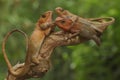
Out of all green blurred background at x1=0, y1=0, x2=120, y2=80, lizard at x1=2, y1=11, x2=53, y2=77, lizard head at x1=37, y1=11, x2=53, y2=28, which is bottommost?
green blurred background at x1=0, y1=0, x2=120, y2=80

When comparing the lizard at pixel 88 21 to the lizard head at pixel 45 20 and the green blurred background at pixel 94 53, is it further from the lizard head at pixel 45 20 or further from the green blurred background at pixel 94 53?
the green blurred background at pixel 94 53

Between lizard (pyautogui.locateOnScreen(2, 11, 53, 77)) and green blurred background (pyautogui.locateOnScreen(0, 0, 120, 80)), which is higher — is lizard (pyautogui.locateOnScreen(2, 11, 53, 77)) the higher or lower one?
the higher one

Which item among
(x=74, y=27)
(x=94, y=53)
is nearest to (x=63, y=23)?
(x=74, y=27)

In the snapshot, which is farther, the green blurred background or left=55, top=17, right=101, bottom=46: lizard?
the green blurred background

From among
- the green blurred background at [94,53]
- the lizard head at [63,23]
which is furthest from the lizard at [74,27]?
the green blurred background at [94,53]

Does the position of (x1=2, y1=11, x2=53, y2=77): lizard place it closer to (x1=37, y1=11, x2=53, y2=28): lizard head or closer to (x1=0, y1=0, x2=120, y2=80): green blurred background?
(x1=37, y1=11, x2=53, y2=28): lizard head

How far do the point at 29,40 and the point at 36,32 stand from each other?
3 centimetres

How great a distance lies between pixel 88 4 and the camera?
408 centimetres

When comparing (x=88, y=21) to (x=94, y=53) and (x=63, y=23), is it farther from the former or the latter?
(x=94, y=53)

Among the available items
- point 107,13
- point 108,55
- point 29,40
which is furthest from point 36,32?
point 108,55

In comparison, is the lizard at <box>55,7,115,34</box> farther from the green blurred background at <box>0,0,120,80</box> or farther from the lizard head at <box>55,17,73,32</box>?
the green blurred background at <box>0,0,120,80</box>

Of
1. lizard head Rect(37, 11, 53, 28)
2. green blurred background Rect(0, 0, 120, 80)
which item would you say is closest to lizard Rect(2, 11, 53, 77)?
lizard head Rect(37, 11, 53, 28)

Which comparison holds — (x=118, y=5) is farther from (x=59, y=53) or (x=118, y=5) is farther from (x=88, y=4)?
(x=59, y=53)

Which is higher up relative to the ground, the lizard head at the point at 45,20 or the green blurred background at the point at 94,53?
the lizard head at the point at 45,20
